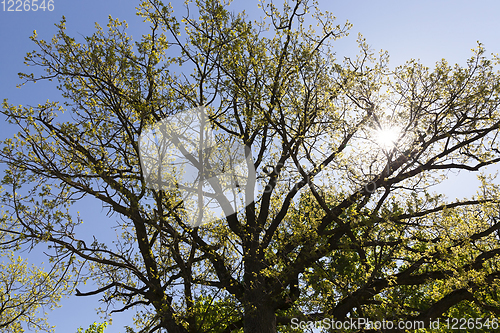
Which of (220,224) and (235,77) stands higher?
(235,77)

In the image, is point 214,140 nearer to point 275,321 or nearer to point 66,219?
point 66,219

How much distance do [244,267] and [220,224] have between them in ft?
5.89

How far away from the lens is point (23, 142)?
8.34 m

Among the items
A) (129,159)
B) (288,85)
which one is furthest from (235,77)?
(129,159)

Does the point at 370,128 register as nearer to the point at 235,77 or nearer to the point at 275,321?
the point at 235,77

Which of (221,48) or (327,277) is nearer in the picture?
(327,277)

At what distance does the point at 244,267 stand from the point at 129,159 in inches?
191

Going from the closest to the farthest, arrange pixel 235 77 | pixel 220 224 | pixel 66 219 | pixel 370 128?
1. pixel 66 219
2. pixel 235 77
3. pixel 370 128
4. pixel 220 224

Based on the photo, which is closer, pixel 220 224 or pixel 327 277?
pixel 327 277

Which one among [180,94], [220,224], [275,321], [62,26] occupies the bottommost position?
[275,321]

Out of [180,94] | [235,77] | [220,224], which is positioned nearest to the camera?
[235,77]

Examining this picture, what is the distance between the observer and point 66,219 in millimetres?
8102

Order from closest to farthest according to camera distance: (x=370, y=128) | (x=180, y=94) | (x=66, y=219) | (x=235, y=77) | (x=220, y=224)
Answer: (x=66, y=219) → (x=235, y=77) → (x=370, y=128) → (x=180, y=94) → (x=220, y=224)

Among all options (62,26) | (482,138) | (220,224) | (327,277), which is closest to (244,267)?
(220,224)
